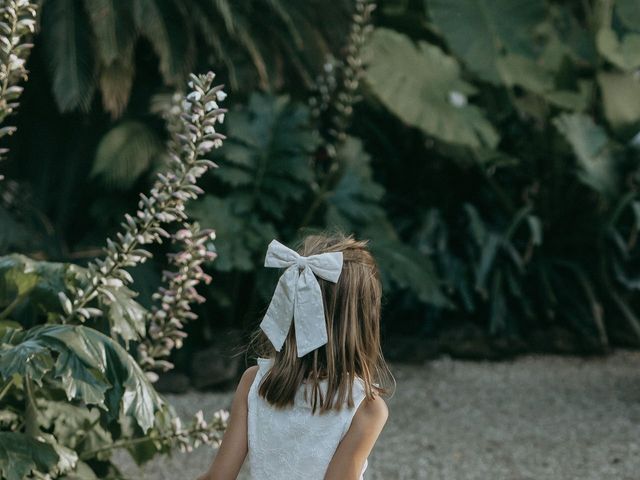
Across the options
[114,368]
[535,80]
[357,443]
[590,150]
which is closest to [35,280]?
[114,368]

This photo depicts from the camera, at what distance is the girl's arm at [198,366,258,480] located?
231 cm

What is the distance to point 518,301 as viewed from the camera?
268 inches

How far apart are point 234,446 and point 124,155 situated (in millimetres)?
3457

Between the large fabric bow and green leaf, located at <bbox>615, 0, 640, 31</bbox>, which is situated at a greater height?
the large fabric bow

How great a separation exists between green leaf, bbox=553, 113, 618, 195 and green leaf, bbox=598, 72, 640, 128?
0.24 meters

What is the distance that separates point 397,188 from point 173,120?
9.74 ft

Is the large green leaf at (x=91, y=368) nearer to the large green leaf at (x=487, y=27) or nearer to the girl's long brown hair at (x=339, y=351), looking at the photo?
the girl's long brown hair at (x=339, y=351)

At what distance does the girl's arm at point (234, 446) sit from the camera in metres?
2.31

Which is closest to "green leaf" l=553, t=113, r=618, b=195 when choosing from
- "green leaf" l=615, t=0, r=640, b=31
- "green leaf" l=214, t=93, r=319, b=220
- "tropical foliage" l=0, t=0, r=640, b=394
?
"tropical foliage" l=0, t=0, r=640, b=394

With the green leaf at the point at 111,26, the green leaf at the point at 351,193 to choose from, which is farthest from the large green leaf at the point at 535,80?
the green leaf at the point at 111,26

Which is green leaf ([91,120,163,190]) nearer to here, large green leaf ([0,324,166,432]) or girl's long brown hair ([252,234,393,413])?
large green leaf ([0,324,166,432])

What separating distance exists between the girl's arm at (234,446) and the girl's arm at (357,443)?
200 millimetres

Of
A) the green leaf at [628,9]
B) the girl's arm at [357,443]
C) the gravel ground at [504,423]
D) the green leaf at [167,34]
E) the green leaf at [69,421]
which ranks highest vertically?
the girl's arm at [357,443]

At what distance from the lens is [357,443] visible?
2242 millimetres
